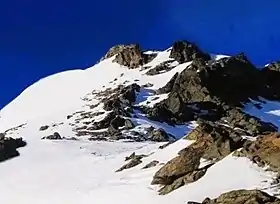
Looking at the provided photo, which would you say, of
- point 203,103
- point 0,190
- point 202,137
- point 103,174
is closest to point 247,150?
point 202,137

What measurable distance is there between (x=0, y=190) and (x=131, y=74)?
54.3 metres

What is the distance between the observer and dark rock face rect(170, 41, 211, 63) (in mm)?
94000

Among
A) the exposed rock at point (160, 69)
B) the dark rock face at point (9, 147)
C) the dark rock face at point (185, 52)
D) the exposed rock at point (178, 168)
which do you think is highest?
the dark rock face at point (185, 52)

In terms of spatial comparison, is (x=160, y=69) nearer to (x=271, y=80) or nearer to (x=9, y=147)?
(x=271, y=80)

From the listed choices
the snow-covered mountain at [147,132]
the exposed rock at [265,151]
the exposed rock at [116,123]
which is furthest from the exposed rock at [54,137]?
the exposed rock at [265,151]

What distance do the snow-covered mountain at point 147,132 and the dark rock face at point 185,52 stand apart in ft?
0.55

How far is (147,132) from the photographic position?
200 feet

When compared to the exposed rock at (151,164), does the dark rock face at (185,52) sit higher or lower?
higher

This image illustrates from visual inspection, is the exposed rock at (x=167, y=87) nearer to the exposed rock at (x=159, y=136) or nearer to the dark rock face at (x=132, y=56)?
the dark rock face at (x=132, y=56)

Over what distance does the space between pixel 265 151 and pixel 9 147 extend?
1285 inches

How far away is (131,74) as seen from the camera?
93.9 m

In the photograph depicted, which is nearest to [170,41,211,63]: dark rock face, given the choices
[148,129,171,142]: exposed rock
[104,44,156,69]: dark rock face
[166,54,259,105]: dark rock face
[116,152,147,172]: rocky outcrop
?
[104,44,156,69]: dark rock face

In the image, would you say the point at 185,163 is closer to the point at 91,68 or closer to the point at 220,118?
the point at 220,118

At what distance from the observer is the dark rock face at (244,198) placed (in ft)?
77.9
